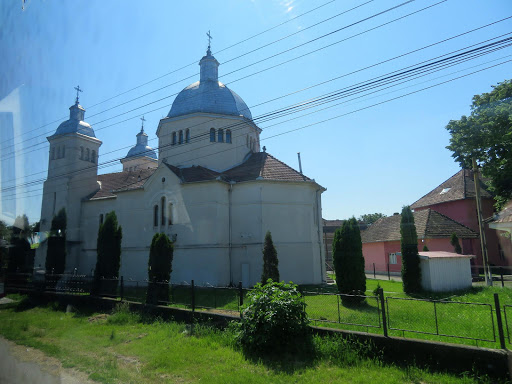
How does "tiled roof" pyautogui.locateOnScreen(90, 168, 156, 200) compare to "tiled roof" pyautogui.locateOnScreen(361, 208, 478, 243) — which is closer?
"tiled roof" pyautogui.locateOnScreen(361, 208, 478, 243)

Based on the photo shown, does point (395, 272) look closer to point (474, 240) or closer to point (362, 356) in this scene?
point (474, 240)

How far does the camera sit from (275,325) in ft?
25.2

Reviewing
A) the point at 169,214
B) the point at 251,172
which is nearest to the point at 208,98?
the point at 251,172

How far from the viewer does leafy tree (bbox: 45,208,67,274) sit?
71.0ft

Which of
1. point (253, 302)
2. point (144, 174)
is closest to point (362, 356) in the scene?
point (253, 302)

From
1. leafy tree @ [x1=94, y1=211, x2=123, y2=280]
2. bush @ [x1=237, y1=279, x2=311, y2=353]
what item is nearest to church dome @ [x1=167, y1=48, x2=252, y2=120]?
leafy tree @ [x1=94, y1=211, x2=123, y2=280]

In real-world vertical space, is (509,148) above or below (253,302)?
above

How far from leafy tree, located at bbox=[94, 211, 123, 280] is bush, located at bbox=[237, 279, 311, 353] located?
11.3 m

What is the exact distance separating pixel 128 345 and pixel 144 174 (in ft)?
71.7

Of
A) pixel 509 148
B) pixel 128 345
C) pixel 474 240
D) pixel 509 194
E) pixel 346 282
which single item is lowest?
pixel 128 345

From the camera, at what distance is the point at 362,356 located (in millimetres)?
7105

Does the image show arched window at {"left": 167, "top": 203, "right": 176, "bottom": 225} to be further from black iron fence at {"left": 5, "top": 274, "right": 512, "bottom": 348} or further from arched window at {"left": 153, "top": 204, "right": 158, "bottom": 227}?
black iron fence at {"left": 5, "top": 274, "right": 512, "bottom": 348}

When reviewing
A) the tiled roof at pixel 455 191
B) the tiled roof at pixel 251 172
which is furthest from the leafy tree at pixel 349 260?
the tiled roof at pixel 455 191

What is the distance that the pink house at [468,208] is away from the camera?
2847cm
